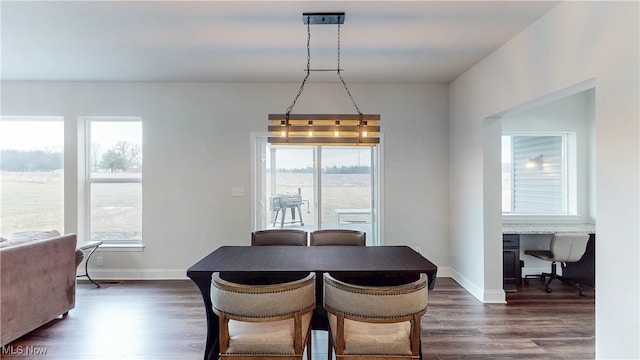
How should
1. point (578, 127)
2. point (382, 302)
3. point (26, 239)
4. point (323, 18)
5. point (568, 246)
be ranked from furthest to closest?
point (578, 127) < point (568, 246) < point (26, 239) < point (323, 18) < point (382, 302)

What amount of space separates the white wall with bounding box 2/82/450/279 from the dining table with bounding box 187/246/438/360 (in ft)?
5.80

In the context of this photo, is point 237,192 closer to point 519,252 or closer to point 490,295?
point 490,295

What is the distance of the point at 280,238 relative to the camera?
10.4ft

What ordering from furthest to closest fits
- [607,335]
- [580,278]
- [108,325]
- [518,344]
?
[580,278], [108,325], [518,344], [607,335]

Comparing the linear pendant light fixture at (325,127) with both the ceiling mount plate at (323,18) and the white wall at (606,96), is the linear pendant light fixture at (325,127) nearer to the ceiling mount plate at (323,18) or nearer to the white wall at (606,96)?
the ceiling mount plate at (323,18)

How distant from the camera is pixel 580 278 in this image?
13.6 feet

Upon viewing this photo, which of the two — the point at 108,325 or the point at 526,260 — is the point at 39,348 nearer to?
Answer: the point at 108,325

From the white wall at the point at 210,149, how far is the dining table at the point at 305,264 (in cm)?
177

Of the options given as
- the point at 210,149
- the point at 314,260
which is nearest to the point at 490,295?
the point at 314,260

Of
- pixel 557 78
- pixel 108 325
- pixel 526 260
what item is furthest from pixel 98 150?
pixel 526 260

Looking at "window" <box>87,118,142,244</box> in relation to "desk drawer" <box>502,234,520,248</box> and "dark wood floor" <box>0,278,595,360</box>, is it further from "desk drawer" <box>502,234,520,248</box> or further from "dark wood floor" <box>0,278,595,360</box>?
"desk drawer" <box>502,234,520,248</box>

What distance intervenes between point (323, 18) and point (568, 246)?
145 inches

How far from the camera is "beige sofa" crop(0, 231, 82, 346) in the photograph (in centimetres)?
259

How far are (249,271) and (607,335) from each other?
2.33m
